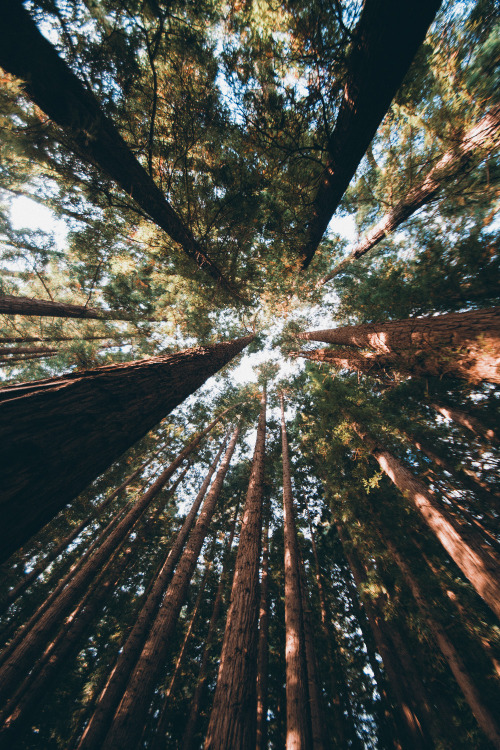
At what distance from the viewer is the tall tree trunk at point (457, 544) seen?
3.75 meters

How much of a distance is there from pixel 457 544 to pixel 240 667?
4253 millimetres

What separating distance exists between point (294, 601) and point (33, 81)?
11.2 metres

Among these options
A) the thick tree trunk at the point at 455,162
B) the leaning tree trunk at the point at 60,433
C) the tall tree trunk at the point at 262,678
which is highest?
the thick tree trunk at the point at 455,162

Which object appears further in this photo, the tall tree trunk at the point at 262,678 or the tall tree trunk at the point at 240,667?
the tall tree trunk at the point at 262,678

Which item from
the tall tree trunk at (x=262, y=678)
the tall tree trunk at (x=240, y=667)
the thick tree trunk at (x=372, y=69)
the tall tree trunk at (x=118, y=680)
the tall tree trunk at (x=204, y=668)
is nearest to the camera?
the tall tree trunk at (x=240, y=667)

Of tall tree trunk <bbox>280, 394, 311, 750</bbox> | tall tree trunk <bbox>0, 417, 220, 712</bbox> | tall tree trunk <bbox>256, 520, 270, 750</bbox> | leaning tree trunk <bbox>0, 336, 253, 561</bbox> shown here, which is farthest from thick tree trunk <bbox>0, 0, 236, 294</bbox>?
tall tree trunk <bbox>256, 520, 270, 750</bbox>

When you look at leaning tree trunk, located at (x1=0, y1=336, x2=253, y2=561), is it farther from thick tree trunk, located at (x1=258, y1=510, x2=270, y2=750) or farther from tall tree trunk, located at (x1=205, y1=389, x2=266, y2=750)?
thick tree trunk, located at (x1=258, y1=510, x2=270, y2=750)

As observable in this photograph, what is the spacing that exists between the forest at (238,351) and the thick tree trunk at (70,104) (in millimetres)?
32

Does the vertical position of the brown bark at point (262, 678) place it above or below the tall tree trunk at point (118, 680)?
above

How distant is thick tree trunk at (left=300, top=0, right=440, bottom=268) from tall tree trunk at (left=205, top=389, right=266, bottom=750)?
8.30 meters

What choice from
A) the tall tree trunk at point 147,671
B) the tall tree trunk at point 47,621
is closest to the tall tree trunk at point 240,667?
the tall tree trunk at point 147,671

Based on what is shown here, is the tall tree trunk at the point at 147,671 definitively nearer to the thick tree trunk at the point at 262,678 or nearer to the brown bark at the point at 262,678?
the brown bark at the point at 262,678

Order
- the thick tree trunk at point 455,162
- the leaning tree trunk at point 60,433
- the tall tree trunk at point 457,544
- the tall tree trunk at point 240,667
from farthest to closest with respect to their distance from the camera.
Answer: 1. the thick tree trunk at point 455,162
2. the tall tree trunk at point 457,544
3. the tall tree trunk at point 240,667
4. the leaning tree trunk at point 60,433

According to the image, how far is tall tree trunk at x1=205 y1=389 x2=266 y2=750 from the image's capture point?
273 centimetres
